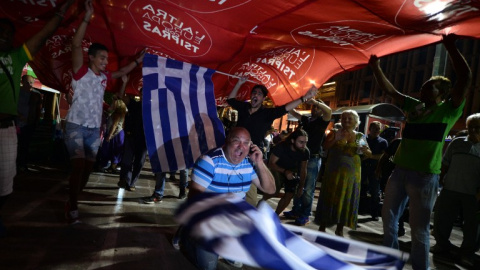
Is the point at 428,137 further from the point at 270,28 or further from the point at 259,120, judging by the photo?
the point at 270,28

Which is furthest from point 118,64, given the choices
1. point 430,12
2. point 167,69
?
point 430,12

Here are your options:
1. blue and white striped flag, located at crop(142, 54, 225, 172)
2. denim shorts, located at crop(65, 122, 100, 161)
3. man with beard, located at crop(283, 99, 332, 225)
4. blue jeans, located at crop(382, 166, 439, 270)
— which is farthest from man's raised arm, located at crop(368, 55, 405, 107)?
denim shorts, located at crop(65, 122, 100, 161)

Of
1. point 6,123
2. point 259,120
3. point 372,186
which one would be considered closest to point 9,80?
point 6,123

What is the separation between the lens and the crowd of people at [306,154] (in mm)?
2729

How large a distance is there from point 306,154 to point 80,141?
10.8 feet

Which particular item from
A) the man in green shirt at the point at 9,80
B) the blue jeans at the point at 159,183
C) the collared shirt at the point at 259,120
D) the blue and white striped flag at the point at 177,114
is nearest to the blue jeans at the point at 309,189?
the collared shirt at the point at 259,120

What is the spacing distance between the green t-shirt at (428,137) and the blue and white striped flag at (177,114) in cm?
221

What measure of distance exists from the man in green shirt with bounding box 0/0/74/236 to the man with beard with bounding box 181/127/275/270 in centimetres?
201

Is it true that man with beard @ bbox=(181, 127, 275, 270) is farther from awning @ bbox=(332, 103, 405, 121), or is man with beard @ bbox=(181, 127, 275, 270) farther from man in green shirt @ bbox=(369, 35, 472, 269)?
awning @ bbox=(332, 103, 405, 121)

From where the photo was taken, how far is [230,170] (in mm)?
2574

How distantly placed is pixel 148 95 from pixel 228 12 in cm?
141

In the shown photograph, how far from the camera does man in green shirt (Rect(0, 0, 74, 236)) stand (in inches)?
115

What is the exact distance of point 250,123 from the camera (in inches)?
163

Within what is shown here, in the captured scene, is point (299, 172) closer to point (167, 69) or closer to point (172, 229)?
point (172, 229)
